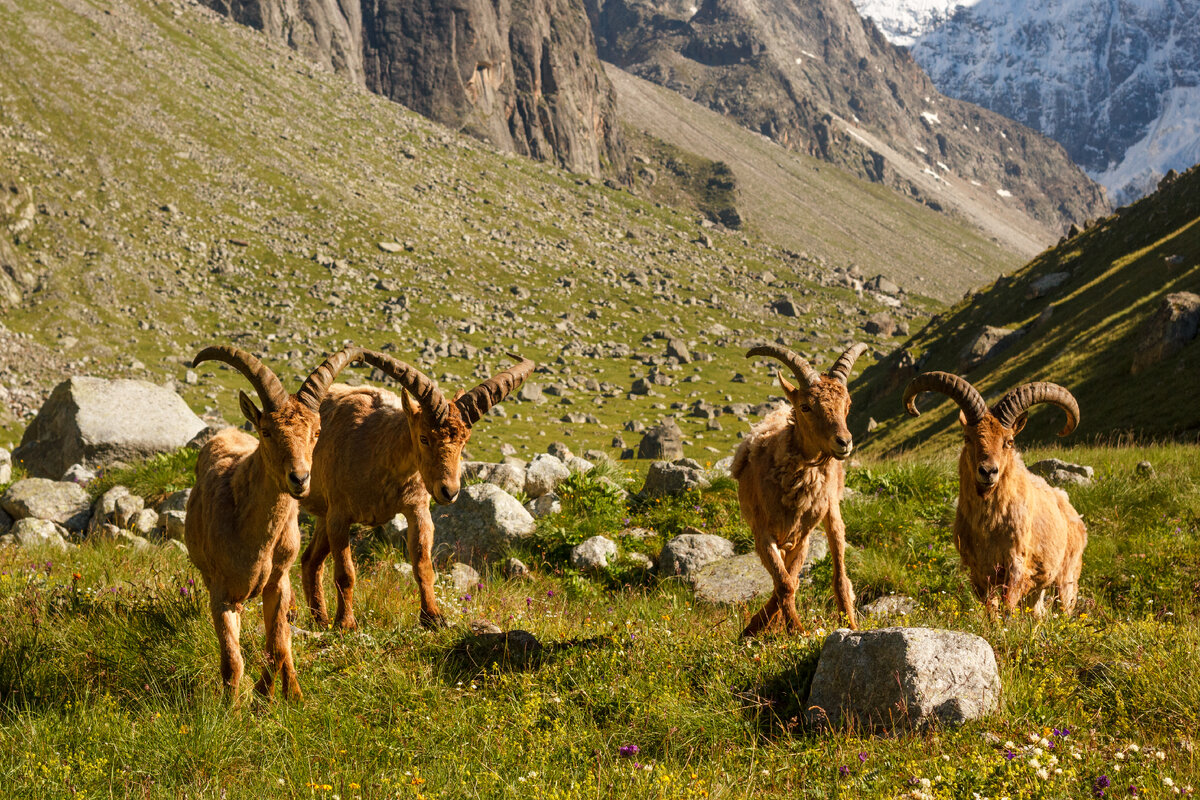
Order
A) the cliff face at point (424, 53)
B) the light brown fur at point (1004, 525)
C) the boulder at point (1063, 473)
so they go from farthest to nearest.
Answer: the cliff face at point (424, 53) → the boulder at point (1063, 473) → the light brown fur at point (1004, 525)

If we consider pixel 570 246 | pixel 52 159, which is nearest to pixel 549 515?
pixel 52 159

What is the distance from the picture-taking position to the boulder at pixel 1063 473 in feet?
42.5

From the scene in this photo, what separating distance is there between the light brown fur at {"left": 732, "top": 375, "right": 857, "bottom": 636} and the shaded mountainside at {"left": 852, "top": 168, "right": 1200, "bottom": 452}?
65.5 ft

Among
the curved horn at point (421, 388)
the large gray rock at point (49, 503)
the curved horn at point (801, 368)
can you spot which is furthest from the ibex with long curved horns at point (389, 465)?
the large gray rock at point (49, 503)

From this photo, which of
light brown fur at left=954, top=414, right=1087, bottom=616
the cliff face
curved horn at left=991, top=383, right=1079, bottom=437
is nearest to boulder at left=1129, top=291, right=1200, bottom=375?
curved horn at left=991, top=383, right=1079, bottom=437

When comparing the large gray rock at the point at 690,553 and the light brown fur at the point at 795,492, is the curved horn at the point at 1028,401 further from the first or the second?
the large gray rock at the point at 690,553

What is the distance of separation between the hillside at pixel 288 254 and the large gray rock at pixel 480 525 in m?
43.4

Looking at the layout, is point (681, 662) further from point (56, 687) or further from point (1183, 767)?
point (56, 687)

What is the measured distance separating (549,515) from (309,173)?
110 m

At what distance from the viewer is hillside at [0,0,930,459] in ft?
230

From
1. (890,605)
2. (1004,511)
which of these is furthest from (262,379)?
(890,605)

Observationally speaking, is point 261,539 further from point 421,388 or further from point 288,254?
point 288,254

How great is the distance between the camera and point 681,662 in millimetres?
6922

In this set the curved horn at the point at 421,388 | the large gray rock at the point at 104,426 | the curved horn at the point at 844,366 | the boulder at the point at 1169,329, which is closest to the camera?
the curved horn at the point at 421,388
